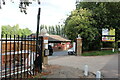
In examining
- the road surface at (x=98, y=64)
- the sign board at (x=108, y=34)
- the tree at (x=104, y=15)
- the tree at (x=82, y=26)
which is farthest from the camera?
the sign board at (x=108, y=34)

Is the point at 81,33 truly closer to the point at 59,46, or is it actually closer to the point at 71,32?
the point at 71,32

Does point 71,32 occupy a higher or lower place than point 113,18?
lower

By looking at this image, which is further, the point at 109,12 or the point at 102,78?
the point at 109,12

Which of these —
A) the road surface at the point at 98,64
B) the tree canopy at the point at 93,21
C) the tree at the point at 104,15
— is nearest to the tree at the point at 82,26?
the tree canopy at the point at 93,21

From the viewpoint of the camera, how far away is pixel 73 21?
61.0 ft

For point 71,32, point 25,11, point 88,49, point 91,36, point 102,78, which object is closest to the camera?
point 102,78

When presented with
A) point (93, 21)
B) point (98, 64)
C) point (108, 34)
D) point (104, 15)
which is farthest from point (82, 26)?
point (98, 64)

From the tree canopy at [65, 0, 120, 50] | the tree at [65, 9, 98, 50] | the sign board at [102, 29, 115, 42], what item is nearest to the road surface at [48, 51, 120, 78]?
the tree at [65, 9, 98, 50]

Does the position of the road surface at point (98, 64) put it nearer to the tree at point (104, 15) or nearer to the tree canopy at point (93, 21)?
the tree canopy at point (93, 21)

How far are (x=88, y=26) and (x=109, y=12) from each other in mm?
3292

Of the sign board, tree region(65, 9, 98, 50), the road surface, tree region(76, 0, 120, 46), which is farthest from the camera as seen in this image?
the sign board

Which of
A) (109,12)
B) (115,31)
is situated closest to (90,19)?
(109,12)

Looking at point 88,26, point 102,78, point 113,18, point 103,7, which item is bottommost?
point 102,78

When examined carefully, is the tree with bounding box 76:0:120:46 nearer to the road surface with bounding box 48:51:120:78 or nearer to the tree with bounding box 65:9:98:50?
the tree with bounding box 65:9:98:50
